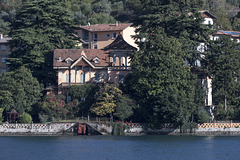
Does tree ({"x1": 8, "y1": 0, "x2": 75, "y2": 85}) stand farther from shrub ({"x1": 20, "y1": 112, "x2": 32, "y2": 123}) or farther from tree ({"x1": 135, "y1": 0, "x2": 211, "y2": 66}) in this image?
tree ({"x1": 135, "y1": 0, "x2": 211, "y2": 66})

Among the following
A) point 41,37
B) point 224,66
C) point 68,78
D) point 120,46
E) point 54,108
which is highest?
point 41,37

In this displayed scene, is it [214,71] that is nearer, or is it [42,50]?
[214,71]

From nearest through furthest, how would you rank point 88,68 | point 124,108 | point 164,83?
1. point 164,83
2. point 124,108
3. point 88,68

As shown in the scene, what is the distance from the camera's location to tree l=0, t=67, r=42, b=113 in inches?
2874

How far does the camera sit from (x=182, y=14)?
76.0 metres

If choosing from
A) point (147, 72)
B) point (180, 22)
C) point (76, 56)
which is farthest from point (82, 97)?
point (180, 22)

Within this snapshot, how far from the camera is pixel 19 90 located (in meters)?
73.5

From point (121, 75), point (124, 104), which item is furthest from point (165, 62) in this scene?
point (121, 75)

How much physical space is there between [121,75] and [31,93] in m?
12.6

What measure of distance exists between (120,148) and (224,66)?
78.9 feet

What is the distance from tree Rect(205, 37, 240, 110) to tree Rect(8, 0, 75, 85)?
22.2m

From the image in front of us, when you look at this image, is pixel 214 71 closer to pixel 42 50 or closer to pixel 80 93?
pixel 80 93

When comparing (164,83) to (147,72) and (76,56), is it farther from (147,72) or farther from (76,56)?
(76,56)

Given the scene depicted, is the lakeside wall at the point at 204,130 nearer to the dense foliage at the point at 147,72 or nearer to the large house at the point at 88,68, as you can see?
the dense foliage at the point at 147,72
